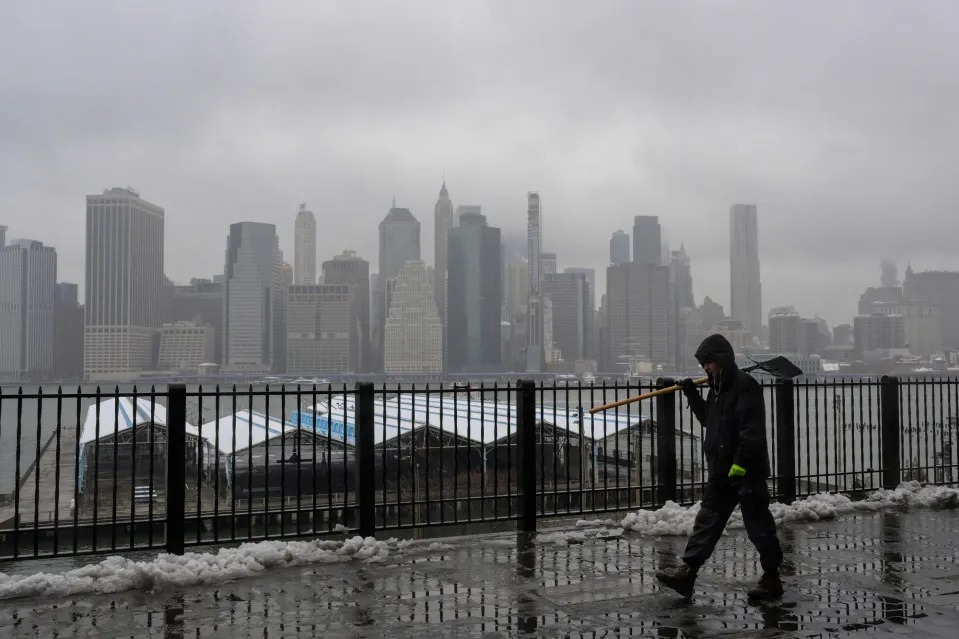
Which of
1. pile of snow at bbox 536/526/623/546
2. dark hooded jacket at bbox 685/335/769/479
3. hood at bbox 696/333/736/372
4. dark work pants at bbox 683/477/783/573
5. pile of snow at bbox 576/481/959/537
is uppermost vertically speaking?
hood at bbox 696/333/736/372

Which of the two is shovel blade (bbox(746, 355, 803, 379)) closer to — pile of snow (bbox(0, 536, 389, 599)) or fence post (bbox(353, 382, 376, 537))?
fence post (bbox(353, 382, 376, 537))

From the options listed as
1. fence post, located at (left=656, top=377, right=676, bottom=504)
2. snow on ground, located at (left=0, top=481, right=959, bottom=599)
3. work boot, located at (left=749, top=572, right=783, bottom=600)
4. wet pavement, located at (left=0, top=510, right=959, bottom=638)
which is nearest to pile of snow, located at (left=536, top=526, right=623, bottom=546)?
snow on ground, located at (left=0, top=481, right=959, bottom=599)

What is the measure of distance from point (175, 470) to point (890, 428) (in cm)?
972

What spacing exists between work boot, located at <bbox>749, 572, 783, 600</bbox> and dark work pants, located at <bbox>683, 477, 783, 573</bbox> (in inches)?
2.9

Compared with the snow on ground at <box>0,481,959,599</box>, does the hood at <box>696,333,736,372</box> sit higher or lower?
higher

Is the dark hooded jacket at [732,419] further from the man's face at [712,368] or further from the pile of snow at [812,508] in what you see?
the pile of snow at [812,508]

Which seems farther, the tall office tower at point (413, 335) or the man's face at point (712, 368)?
the tall office tower at point (413, 335)

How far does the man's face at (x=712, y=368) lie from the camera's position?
645cm

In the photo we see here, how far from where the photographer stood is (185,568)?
655 centimetres

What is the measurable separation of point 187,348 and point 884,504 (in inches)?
6715

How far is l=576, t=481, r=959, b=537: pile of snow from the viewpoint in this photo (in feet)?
28.6

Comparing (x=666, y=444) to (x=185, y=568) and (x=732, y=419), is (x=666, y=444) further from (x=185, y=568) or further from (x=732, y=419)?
Answer: (x=185, y=568)

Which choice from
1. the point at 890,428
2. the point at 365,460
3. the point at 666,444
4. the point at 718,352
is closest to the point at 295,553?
the point at 365,460

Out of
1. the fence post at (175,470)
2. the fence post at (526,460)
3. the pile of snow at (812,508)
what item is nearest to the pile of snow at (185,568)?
the fence post at (175,470)
